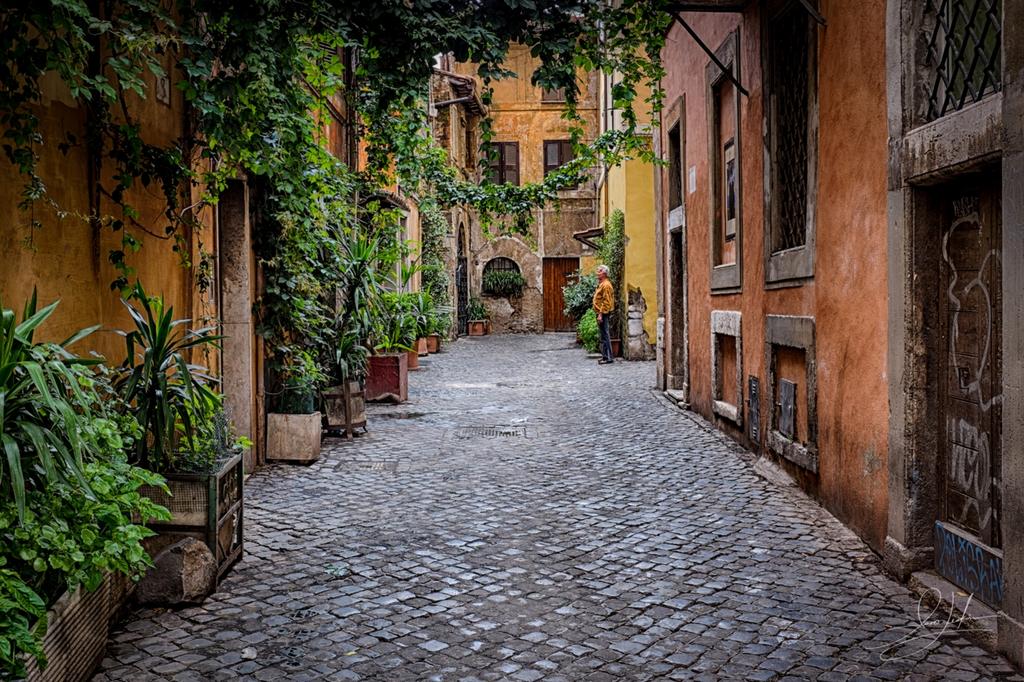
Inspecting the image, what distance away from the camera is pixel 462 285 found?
92.3 ft

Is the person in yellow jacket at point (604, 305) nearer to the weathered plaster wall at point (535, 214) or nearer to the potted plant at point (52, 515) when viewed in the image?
the weathered plaster wall at point (535, 214)

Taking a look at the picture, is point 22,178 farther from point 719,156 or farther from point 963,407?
point 719,156

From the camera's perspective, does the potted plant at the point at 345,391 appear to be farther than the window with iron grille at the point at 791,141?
Yes

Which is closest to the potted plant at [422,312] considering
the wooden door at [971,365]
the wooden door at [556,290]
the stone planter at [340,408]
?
the stone planter at [340,408]

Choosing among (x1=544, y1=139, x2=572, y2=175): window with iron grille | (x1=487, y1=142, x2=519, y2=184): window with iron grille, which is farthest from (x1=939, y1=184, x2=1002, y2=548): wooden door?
(x1=544, y1=139, x2=572, y2=175): window with iron grille

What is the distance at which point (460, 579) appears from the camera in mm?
4488

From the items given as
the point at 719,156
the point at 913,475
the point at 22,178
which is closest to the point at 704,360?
the point at 719,156

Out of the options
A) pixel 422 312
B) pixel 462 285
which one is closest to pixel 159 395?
pixel 422 312

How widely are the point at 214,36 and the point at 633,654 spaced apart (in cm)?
368

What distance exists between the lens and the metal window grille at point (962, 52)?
3.71 m

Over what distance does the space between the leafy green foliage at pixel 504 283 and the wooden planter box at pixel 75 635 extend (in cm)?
2585

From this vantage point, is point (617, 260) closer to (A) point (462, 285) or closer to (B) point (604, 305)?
(B) point (604, 305)

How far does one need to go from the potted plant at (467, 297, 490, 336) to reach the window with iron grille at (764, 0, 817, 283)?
21435mm

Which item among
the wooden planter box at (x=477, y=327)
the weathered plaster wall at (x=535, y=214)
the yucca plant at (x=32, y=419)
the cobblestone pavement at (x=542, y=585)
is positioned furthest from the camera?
the weathered plaster wall at (x=535, y=214)
